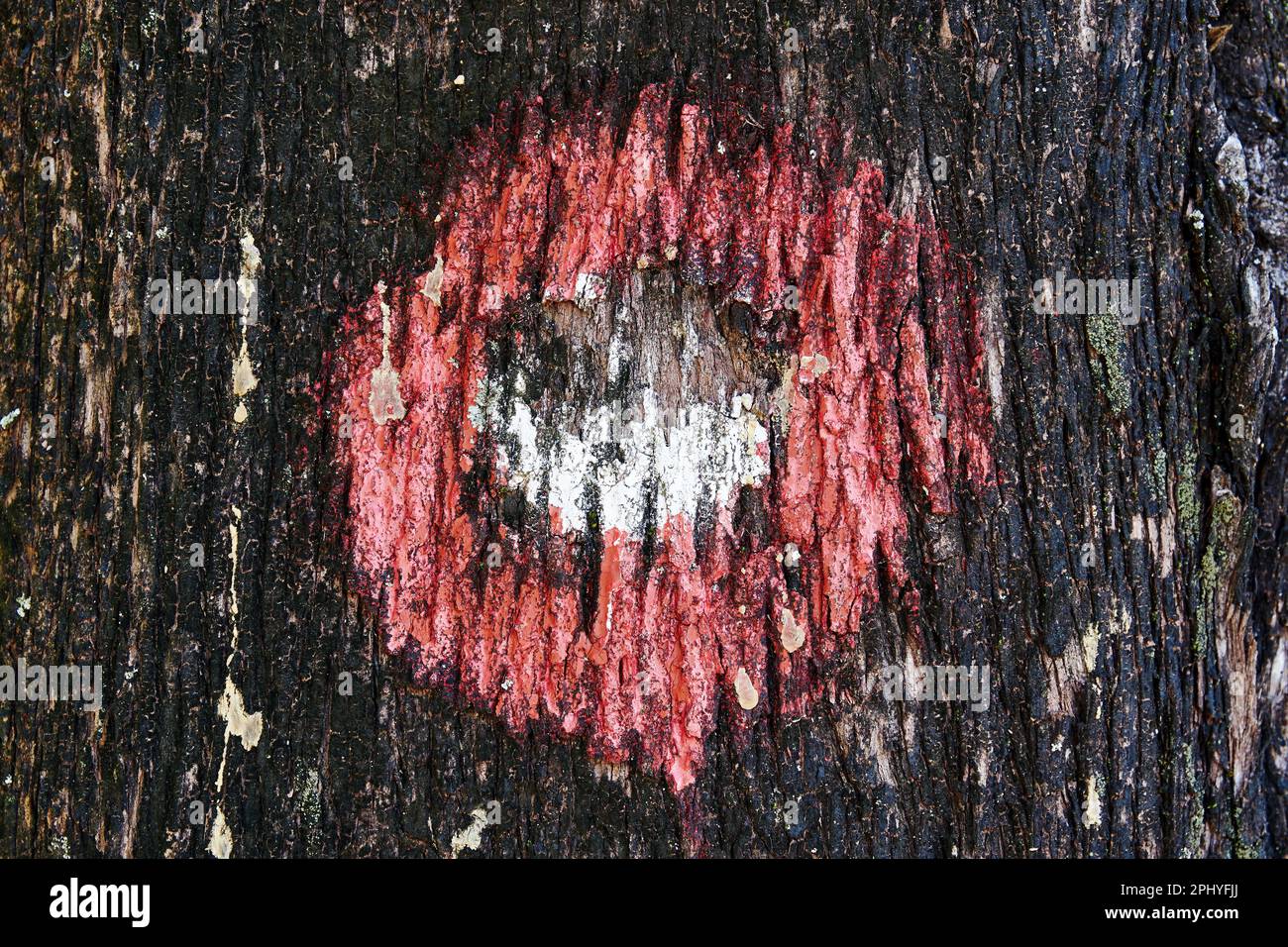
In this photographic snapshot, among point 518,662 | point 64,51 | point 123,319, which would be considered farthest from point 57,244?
point 518,662

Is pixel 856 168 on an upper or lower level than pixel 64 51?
lower

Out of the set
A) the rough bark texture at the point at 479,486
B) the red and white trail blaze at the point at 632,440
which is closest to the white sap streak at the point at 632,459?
the red and white trail blaze at the point at 632,440

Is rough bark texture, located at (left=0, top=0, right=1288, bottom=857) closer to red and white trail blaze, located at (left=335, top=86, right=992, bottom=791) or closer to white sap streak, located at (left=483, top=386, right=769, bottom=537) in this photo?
red and white trail blaze, located at (left=335, top=86, right=992, bottom=791)

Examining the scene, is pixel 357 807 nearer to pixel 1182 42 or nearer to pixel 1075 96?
pixel 1075 96

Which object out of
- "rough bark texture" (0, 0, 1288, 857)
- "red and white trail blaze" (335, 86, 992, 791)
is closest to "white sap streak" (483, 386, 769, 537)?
"red and white trail blaze" (335, 86, 992, 791)

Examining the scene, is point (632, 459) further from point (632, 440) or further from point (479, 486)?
point (479, 486)
